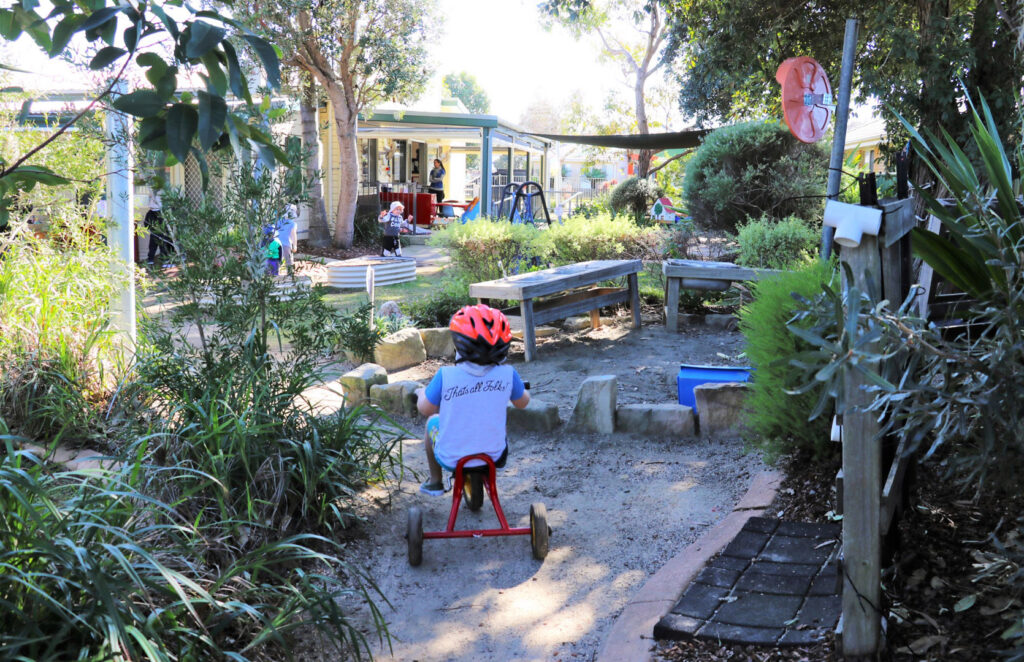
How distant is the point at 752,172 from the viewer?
12828mm

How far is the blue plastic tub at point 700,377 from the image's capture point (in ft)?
20.0

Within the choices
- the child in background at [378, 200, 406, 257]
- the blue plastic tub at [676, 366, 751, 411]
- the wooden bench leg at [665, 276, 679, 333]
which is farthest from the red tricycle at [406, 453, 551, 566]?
the child in background at [378, 200, 406, 257]

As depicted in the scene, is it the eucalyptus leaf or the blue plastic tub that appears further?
the blue plastic tub

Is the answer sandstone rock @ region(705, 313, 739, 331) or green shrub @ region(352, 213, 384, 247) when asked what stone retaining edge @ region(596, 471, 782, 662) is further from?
green shrub @ region(352, 213, 384, 247)

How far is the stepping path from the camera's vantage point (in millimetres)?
3016

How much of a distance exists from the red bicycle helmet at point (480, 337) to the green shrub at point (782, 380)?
1.24 metres

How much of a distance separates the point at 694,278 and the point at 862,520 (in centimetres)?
689

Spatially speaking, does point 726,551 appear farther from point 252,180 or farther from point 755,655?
point 252,180

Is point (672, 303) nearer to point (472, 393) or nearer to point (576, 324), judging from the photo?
point (576, 324)

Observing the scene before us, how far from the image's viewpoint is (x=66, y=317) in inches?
225

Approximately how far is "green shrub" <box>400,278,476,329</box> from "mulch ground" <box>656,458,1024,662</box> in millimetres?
5943

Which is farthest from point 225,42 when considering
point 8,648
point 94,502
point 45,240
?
point 45,240

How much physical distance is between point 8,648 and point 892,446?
9.23 ft

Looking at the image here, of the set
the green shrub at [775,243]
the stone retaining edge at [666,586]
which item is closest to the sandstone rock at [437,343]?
the green shrub at [775,243]
